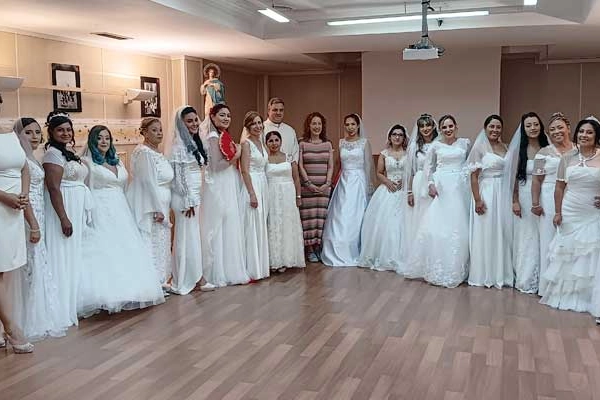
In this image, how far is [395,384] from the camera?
3.69 meters

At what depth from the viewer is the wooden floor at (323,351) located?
3.64 m

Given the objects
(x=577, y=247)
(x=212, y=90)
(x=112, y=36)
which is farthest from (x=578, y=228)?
(x=112, y=36)

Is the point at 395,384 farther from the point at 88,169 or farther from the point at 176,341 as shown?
the point at 88,169

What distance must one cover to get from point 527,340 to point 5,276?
11.5ft

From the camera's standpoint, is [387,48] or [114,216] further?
[387,48]

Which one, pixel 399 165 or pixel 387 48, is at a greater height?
pixel 387 48

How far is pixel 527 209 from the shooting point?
5.88 meters

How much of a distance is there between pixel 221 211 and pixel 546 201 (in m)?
2.86

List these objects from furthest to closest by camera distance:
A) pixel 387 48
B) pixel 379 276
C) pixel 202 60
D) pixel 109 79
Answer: pixel 202 60, pixel 387 48, pixel 109 79, pixel 379 276

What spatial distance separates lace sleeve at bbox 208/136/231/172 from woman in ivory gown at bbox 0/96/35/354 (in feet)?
6.41

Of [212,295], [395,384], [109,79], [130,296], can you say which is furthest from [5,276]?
[109,79]

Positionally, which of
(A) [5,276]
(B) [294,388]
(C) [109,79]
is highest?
(C) [109,79]

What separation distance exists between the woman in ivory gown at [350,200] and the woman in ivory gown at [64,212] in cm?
295

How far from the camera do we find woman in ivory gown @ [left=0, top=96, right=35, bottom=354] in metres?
4.16
